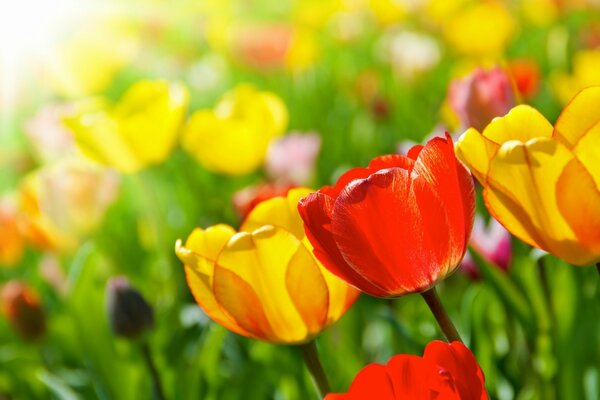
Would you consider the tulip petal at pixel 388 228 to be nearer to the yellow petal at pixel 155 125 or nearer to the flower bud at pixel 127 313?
the flower bud at pixel 127 313

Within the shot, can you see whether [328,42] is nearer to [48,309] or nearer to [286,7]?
[286,7]

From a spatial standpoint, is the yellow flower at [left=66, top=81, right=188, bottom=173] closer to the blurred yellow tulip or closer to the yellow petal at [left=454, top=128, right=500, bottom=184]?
the blurred yellow tulip

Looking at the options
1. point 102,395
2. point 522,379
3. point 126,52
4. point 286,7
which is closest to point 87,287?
point 102,395

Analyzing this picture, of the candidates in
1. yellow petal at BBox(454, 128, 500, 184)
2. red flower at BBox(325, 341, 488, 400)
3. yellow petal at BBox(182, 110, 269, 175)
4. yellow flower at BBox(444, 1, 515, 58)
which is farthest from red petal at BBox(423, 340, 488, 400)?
yellow flower at BBox(444, 1, 515, 58)

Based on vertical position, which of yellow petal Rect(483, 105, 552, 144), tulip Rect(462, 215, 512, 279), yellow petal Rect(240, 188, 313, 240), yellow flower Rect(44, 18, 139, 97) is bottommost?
yellow flower Rect(44, 18, 139, 97)

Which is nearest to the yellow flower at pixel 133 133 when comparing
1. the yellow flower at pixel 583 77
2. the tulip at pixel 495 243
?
the tulip at pixel 495 243

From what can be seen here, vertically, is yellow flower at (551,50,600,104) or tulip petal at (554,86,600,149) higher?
tulip petal at (554,86,600,149)
